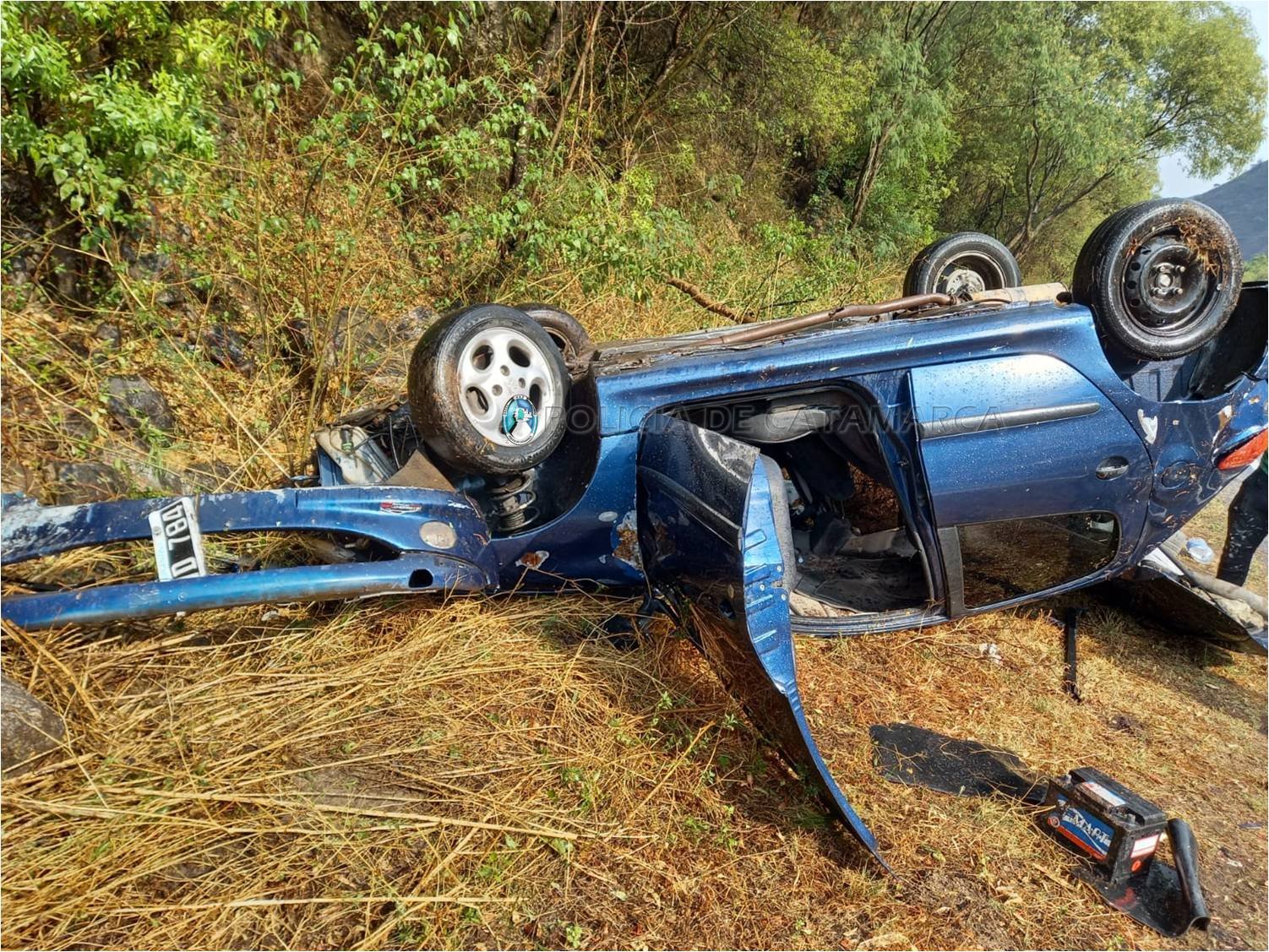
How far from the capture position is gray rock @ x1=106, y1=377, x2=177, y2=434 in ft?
13.9

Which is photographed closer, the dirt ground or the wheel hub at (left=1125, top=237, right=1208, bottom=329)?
the dirt ground

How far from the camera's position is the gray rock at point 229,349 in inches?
193

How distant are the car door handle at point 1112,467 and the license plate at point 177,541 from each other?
134 inches

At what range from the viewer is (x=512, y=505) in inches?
118

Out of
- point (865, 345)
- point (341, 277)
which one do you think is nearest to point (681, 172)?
point (341, 277)

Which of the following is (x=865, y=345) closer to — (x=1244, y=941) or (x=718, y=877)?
(x=718, y=877)

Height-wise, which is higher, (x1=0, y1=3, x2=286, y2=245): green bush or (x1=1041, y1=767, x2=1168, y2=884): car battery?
(x1=0, y1=3, x2=286, y2=245): green bush

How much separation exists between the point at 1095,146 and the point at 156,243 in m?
19.5

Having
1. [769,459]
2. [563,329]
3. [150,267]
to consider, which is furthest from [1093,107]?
[150,267]

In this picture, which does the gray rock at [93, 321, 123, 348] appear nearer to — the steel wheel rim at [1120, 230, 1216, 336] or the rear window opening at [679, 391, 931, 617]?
the rear window opening at [679, 391, 931, 617]

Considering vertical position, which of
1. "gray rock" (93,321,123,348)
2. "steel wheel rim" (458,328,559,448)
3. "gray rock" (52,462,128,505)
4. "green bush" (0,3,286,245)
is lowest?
"gray rock" (52,462,128,505)

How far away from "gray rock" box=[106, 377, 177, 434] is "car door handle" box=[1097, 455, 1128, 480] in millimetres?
4790

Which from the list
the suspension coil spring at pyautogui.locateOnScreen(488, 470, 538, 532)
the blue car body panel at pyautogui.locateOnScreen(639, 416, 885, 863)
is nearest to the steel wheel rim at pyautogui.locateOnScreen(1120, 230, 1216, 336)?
the blue car body panel at pyautogui.locateOnScreen(639, 416, 885, 863)

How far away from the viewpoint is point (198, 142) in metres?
4.12
